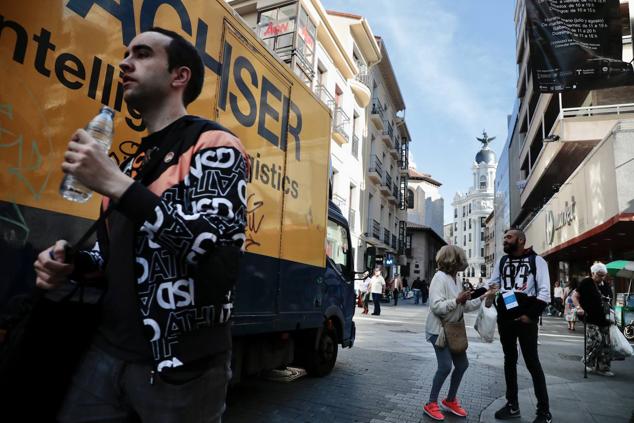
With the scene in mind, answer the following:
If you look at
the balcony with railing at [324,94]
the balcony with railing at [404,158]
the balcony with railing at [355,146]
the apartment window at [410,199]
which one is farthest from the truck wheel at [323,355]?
the apartment window at [410,199]

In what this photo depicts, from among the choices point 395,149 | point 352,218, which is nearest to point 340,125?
point 352,218

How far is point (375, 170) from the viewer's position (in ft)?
94.4

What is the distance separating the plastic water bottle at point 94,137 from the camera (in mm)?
1508

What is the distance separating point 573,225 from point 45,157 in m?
17.4

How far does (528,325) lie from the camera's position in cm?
452

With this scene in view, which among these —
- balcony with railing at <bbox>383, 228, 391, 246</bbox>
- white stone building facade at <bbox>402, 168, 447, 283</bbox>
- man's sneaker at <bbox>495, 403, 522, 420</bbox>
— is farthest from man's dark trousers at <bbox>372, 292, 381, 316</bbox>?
white stone building facade at <bbox>402, 168, 447, 283</bbox>

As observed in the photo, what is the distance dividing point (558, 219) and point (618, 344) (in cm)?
1290

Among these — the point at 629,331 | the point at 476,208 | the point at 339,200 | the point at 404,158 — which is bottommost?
the point at 629,331

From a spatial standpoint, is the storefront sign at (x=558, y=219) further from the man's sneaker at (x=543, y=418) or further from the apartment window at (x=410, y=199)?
the apartment window at (x=410, y=199)

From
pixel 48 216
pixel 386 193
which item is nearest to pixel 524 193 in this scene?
pixel 386 193

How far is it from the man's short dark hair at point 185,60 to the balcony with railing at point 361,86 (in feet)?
77.0

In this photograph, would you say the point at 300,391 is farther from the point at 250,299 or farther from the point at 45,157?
the point at 45,157

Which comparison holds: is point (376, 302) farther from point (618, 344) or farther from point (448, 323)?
point (448, 323)

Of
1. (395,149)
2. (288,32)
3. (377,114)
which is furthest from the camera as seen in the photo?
(395,149)
